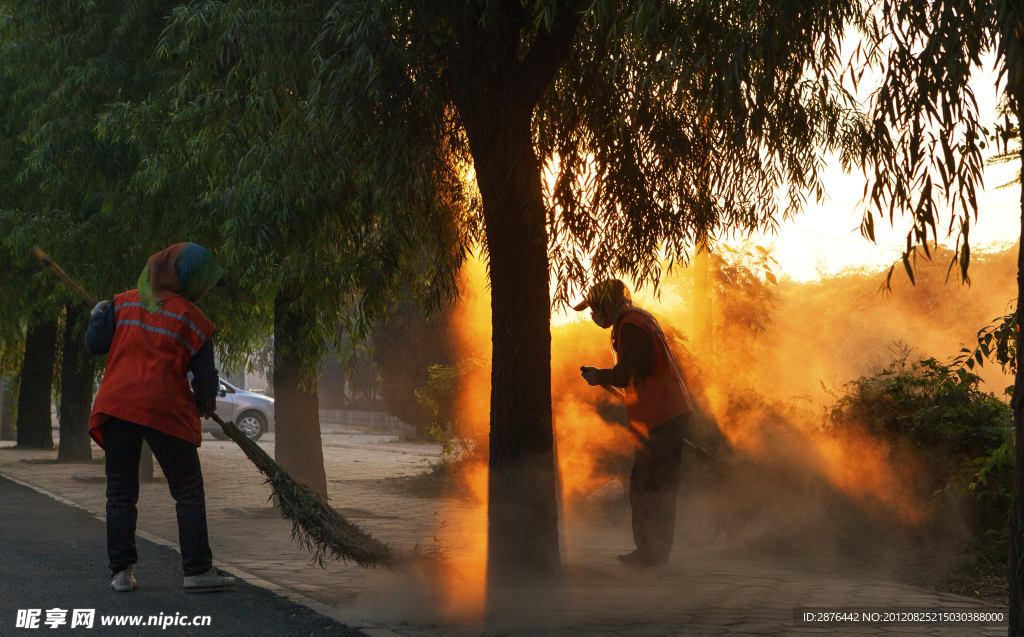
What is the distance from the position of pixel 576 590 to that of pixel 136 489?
2320 mm

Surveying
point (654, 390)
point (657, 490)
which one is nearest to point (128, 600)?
point (657, 490)

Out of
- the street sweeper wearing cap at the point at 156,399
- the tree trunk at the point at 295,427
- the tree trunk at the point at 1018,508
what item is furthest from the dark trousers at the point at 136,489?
the tree trunk at the point at 295,427

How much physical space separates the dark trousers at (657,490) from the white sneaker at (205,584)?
2.35 meters

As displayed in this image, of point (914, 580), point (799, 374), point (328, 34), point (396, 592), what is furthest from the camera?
point (799, 374)

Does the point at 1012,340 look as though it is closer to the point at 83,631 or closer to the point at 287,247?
the point at 287,247

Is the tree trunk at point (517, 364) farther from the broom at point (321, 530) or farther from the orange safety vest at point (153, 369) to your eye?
the orange safety vest at point (153, 369)

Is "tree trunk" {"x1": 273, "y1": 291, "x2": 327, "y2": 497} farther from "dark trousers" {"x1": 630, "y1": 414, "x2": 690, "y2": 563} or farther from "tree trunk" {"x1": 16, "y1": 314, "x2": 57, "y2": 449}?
"tree trunk" {"x1": 16, "y1": 314, "x2": 57, "y2": 449}

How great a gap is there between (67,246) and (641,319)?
24.4ft

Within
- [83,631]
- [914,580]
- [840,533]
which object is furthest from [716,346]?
[83,631]

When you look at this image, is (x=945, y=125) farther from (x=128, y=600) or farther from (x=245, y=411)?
(x=245, y=411)

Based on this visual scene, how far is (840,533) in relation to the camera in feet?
20.4

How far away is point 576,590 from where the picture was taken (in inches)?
196

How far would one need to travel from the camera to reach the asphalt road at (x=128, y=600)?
411cm

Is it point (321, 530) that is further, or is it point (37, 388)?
point (37, 388)
